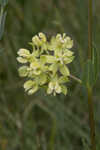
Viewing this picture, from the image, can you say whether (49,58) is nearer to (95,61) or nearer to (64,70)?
(64,70)

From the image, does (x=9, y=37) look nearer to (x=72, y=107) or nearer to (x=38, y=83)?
(x=72, y=107)

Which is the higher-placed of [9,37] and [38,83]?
[9,37]

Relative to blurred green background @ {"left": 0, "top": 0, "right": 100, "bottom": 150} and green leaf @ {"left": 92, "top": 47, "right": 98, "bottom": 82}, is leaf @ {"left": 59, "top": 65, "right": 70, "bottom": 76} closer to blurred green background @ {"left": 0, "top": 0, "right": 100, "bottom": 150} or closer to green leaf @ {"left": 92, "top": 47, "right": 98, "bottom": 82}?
green leaf @ {"left": 92, "top": 47, "right": 98, "bottom": 82}

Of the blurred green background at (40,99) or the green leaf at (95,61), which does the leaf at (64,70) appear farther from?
the blurred green background at (40,99)

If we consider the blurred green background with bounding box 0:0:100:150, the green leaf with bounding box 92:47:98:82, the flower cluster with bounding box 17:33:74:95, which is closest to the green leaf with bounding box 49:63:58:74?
the flower cluster with bounding box 17:33:74:95

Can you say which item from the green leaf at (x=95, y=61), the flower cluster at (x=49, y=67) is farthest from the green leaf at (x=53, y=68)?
the green leaf at (x=95, y=61)

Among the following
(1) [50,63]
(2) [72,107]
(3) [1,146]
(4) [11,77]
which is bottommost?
(3) [1,146]

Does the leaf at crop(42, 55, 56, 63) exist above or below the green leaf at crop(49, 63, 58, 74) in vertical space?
above

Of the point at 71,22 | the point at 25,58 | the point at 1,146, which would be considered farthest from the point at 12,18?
the point at 25,58

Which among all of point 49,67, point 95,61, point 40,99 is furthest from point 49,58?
point 40,99
